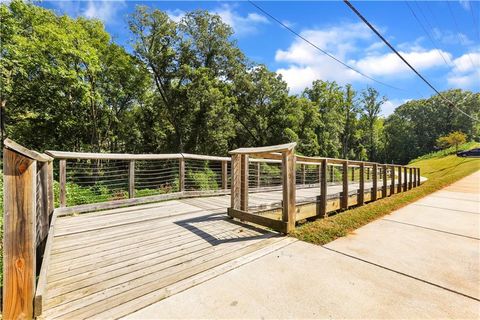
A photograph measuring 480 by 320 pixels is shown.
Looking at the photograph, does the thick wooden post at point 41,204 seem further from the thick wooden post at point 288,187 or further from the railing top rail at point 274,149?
the thick wooden post at point 288,187

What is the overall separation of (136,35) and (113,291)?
1721 cm

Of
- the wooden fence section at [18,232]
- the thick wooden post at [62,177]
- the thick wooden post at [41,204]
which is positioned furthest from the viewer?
the thick wooden post at [62,177]

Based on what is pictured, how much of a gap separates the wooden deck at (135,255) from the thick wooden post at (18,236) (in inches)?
8.2

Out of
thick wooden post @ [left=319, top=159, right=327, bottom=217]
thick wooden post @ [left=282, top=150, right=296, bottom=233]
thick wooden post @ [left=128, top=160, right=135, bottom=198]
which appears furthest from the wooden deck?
thick wooden post @ [left=319, top=159, right=327, bottom=217]

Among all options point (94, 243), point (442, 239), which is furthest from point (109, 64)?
point (442, 239)

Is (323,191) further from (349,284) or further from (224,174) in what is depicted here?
(224,174)

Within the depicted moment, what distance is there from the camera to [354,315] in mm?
1629

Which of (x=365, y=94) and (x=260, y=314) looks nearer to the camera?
(x=260, y=314)

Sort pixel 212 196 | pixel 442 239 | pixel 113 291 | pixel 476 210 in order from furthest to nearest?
pixel 212 196
pixel 476 210
pixel 442 239
pixel 113 291

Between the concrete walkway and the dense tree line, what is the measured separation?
474 inches

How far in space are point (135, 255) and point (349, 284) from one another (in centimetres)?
204

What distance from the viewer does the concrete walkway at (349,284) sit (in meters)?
1.67

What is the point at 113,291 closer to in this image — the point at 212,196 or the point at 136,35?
the point at 212,196

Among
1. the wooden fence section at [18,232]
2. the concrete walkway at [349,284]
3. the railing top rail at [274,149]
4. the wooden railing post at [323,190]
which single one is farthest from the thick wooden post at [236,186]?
the wooden fence section at [18,232]
